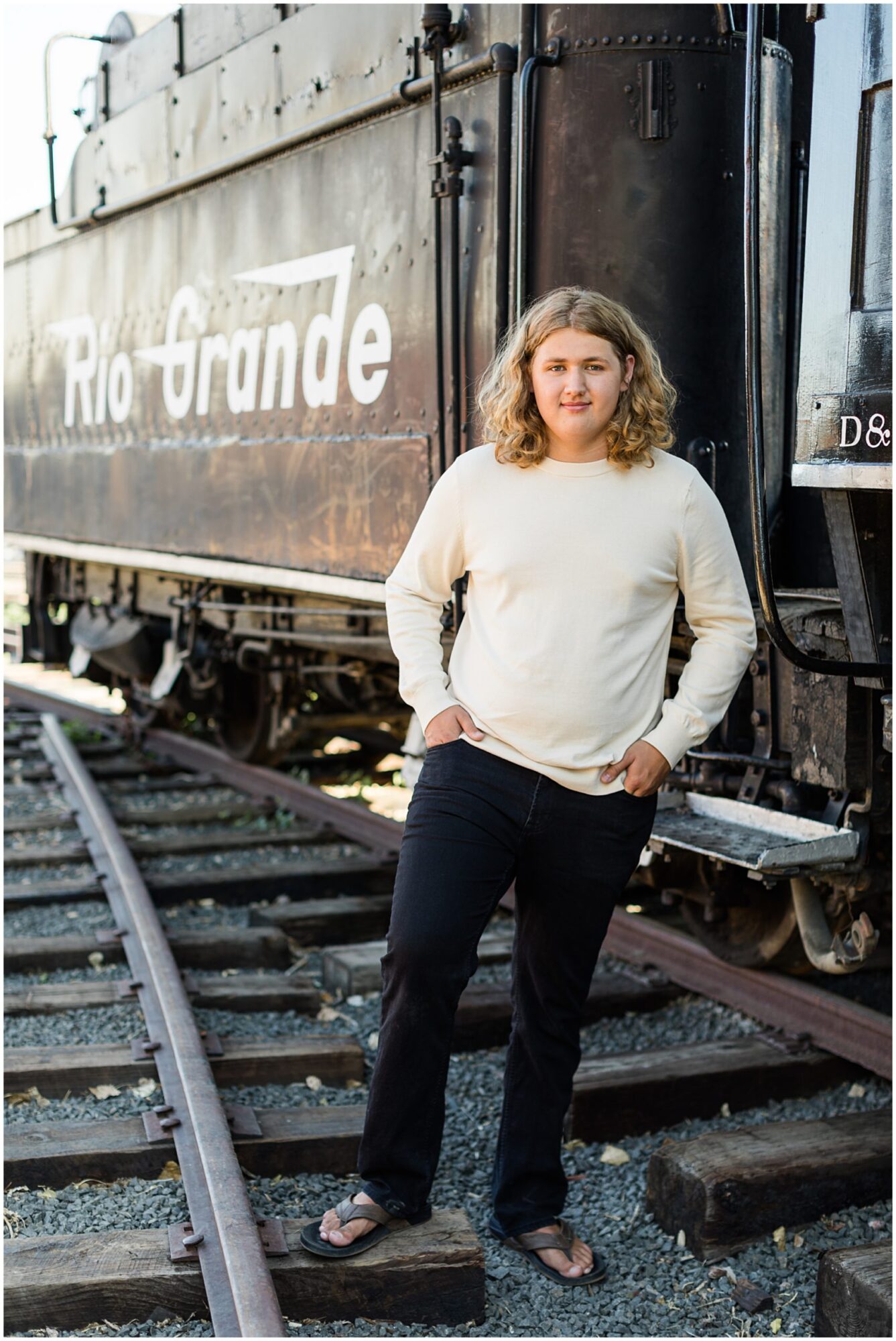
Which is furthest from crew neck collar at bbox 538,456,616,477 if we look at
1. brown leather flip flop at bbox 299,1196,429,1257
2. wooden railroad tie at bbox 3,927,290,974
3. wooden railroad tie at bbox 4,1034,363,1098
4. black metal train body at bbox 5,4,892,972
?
wooden railroad tie at bbox 3,927,290,974

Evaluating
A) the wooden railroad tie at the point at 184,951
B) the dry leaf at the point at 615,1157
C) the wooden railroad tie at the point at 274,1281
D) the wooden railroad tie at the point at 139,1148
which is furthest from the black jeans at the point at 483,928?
the wooden railroad tie at the point at 184,951

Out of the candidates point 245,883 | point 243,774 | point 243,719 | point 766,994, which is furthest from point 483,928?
point 243,719

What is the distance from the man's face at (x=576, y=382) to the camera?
248 centimetres

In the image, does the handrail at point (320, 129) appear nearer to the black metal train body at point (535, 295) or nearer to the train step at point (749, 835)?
the black metal train body at point (535, 295)

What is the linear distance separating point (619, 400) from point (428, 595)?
0.52 metres

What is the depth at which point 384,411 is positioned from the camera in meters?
4.34

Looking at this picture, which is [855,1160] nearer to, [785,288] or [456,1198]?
[456,1198]

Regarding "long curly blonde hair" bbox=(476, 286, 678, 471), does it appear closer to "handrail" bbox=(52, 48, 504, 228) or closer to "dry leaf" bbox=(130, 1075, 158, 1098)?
"handrail" bbox=(52, 48, 504, 228)

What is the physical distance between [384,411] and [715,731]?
146 centimetres

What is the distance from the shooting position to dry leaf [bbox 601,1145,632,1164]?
3.30m

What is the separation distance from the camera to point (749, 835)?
11.1 ft

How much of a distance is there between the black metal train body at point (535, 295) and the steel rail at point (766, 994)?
11 cm

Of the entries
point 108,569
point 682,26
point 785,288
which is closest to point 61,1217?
point 785,288

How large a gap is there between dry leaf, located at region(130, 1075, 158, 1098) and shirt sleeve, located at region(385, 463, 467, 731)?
1370mm
